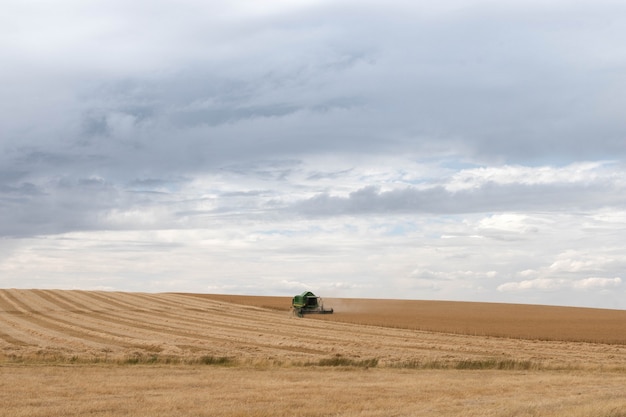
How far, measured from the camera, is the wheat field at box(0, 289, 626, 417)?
1973 cm

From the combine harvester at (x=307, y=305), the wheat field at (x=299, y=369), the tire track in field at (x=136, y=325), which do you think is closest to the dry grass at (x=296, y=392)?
the wheat field at (x=299, y=369)

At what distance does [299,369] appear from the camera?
3066cm

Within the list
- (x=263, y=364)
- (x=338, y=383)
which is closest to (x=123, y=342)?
(x=263, y=364)

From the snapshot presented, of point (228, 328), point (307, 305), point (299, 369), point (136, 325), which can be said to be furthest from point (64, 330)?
point (307, 305)

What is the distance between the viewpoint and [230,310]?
79938 mm

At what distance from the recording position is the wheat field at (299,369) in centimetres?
1973

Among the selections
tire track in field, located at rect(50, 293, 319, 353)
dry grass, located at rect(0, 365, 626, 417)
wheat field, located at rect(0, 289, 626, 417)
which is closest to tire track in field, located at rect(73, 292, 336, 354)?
tire track in field, located at rect(50, 293, 319, 353)

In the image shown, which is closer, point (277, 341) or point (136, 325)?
point (277, 341)

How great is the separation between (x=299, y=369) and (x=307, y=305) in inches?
1813

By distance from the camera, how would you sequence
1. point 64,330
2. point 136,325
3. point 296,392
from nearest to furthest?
point 296,392 < point 64,330 < point 136,325

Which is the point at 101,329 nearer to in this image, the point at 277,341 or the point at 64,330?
the point at 64,330

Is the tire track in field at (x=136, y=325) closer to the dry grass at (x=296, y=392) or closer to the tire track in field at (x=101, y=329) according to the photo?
the tire track in field at (x=101, y=329)

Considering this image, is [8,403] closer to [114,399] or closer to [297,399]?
[114,399]

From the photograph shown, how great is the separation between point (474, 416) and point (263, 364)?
49.5ft
